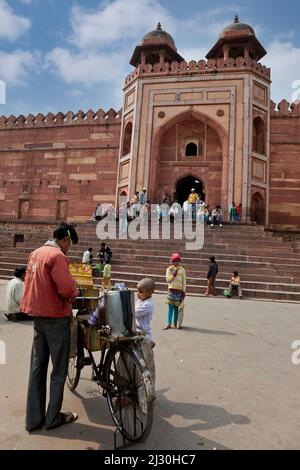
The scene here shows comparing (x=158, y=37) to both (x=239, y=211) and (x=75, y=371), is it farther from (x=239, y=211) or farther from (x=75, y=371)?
(x=75, y=371)

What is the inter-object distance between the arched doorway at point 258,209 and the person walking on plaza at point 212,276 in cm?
935

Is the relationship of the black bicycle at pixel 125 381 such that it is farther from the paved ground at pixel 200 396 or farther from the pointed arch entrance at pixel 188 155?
the pointed arch entrance at pixel 188 155

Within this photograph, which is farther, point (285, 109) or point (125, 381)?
point (285, 109)

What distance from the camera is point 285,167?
18.6m

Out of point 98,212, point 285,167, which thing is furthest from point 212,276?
point 285,167

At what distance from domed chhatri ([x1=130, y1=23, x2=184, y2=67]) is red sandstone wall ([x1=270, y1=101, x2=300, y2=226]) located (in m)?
6.75

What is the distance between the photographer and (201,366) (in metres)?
3.88

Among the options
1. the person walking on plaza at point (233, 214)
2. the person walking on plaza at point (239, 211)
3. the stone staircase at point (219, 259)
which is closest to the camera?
the stone staircase at point (219, 259)

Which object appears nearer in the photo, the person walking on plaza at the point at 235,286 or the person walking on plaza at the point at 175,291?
the person walking on plaza at the point at 175,291

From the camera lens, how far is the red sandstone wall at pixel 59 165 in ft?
67.3

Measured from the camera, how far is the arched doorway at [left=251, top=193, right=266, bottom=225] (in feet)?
59.2

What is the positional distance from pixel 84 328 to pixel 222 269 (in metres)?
8.38

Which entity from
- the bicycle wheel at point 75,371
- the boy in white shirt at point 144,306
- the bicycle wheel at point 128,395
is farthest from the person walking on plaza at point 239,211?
the bicycle wheel at point 128,395

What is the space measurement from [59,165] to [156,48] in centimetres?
854
